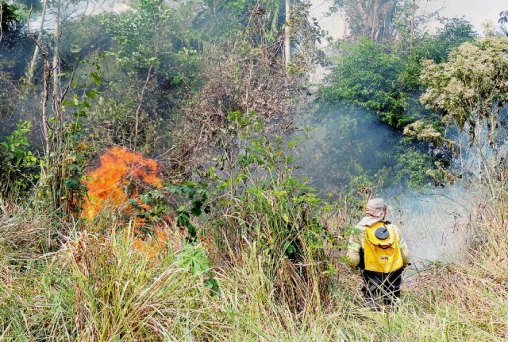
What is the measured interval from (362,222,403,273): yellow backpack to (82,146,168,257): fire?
1.77 metres

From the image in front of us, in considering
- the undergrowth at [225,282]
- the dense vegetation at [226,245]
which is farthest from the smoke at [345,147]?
the undergrowth at [225,282]

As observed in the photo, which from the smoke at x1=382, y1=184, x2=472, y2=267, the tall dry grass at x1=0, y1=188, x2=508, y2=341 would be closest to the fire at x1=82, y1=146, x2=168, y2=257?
the tall dry grass at x1=0, y1=188, x2=508, y2=341

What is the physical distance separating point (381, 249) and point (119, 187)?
3149 millimetres

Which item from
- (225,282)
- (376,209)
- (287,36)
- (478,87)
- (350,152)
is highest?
(287,36)

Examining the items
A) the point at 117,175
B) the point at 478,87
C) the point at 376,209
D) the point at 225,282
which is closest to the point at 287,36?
the point at 117,175

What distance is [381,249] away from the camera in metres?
4.18

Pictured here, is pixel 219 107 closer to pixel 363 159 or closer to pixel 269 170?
pixel 363 159

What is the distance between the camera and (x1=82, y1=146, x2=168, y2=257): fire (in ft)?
13.4

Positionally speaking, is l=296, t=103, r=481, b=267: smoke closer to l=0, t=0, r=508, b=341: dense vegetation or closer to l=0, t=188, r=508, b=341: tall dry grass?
l=0, t=0, r=508, b=341: dense vegetation

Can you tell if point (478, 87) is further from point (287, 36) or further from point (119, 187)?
point (287, 36)

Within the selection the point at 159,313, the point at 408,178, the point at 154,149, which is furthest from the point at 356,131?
the point at 159,313

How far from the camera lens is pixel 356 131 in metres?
13.9

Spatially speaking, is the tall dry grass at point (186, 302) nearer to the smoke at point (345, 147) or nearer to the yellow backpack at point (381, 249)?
the yellow backpack at point (381, 249)

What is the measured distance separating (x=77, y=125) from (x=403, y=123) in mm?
10502
